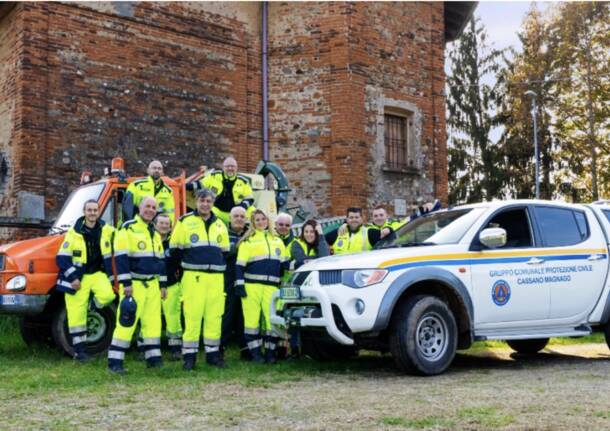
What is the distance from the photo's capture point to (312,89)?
17391 mm

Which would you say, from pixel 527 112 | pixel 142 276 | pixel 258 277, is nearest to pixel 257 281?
pixel 258 277

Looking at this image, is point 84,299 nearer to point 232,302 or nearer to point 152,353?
point 152,353

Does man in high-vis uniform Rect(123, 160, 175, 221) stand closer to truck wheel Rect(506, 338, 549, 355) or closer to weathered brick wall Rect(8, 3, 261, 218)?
truck wheel Rect(506, 338, 549, 355)

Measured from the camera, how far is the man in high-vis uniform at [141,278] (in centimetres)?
784

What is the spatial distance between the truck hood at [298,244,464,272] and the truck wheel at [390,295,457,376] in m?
0.46

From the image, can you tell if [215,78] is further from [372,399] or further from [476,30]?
[476,30]

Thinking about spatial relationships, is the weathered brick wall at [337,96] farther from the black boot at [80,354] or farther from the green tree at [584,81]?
the green tree at [584,81]

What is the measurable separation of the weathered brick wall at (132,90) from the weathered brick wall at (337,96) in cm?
75

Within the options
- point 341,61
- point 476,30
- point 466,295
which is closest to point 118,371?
point 466,295

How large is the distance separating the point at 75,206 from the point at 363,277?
15.4ft

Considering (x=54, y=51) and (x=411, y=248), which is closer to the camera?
(x=411, y=248)

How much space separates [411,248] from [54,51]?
984 centimetres

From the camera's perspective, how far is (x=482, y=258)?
781 centimetres

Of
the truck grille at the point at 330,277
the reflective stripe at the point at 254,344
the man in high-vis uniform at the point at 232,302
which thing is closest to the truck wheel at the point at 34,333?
the man in high-vis uniform at the point at 232,302
